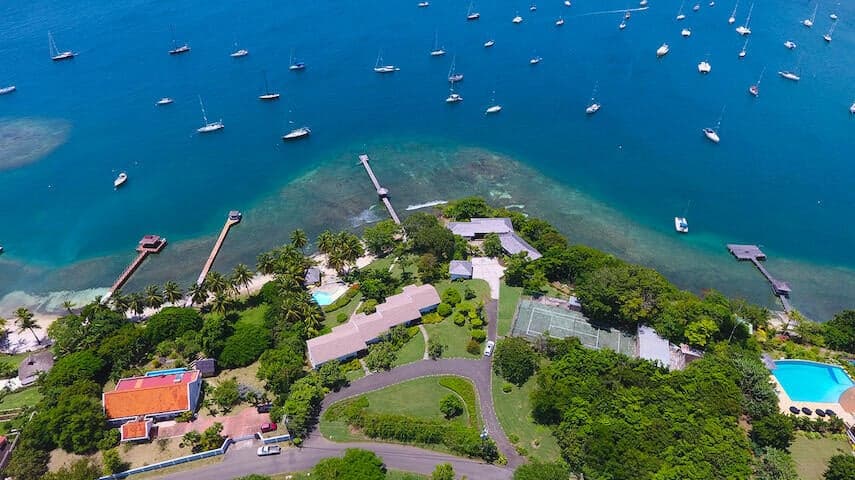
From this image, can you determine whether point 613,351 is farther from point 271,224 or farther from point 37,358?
point 37,358

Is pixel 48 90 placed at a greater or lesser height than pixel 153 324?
greater

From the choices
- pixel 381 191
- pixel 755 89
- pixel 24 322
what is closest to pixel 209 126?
pixel 381 191

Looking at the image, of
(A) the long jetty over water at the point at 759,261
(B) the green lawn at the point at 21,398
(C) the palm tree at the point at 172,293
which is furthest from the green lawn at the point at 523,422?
(B) the green lawn at the point at 21,398

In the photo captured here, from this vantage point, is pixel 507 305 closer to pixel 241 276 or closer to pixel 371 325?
pixel 371 325

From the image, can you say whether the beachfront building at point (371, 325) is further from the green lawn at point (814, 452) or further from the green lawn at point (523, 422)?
the green lawn at point (814, 452)

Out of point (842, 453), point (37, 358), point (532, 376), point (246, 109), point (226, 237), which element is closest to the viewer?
point (842, 453)

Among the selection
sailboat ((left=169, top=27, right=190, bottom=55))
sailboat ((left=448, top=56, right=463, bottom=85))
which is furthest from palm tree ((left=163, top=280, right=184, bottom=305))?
sailboat ((left=169, top=27, right=190, bottom=55))

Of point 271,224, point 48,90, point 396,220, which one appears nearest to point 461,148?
point 396,220
